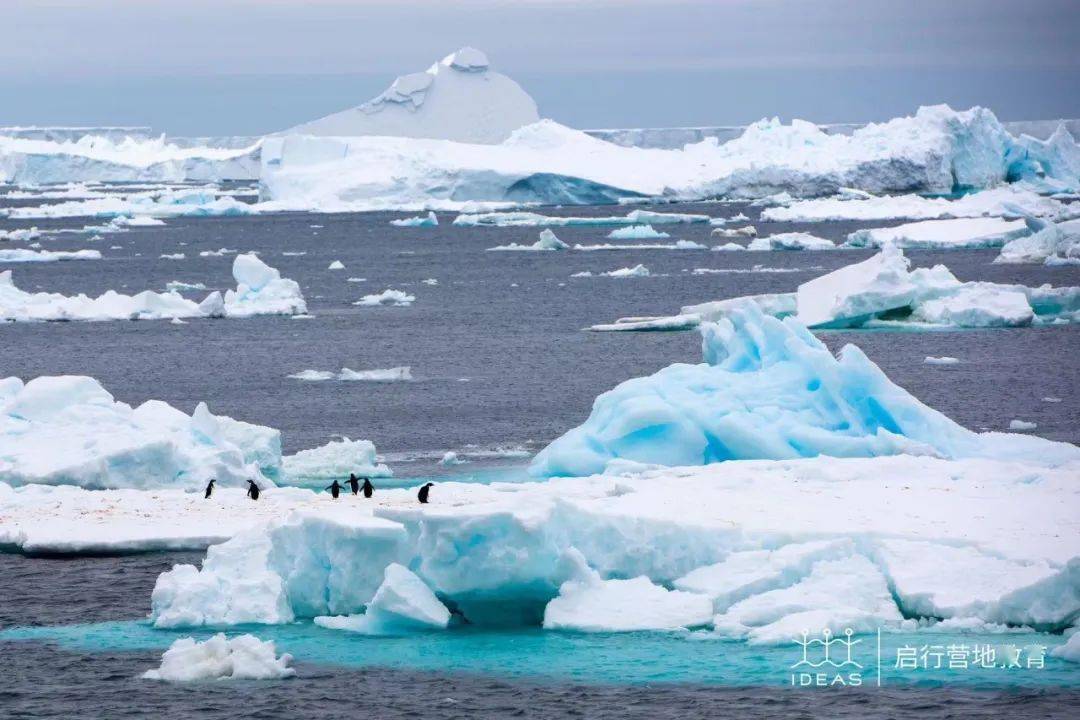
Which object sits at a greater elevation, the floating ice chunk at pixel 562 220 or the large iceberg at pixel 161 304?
the floating ice chunk at pixel 562 220

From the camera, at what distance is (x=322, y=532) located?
416 inches

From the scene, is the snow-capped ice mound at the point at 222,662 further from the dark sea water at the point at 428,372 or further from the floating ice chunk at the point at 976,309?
the floating ice chunk at the point at 976,309

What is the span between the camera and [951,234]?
47312 mm

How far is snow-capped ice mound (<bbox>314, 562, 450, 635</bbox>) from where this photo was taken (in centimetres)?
1024

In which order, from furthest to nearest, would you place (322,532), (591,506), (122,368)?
(122,368) < (591,506) < (322,532)

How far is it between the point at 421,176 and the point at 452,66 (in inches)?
672

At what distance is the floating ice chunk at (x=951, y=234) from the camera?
151 ft

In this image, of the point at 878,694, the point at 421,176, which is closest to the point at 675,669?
the point at 878,694

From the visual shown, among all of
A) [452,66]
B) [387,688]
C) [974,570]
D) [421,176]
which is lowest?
[387,688]

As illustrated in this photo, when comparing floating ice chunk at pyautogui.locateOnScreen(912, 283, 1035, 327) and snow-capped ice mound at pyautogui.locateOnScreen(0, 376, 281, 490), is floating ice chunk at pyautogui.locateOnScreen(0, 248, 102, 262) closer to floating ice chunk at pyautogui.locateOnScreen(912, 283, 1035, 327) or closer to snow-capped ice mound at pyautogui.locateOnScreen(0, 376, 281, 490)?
floating ice chunk at pyautogui.locateOnScreen(912, 283, 1035, 327)

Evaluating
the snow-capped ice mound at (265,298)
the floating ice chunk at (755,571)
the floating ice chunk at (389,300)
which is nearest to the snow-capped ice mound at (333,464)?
the floating ice chunk at (755,571)

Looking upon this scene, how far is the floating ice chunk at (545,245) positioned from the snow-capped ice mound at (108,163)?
63850mm

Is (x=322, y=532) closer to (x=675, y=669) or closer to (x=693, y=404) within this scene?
(x=675, y=669)
